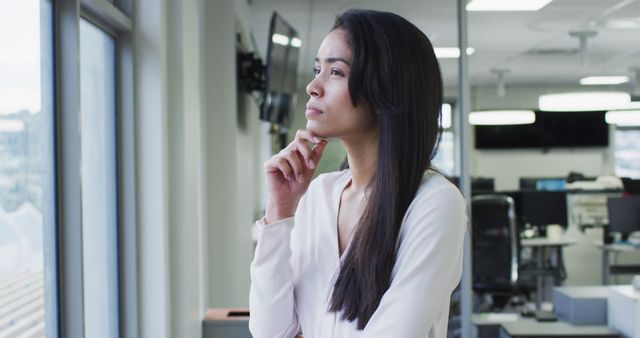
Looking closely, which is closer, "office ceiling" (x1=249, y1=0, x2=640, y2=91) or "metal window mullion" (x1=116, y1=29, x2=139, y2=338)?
"metal window mullion" (x1=116, y1=29, x2=139, y2=338)

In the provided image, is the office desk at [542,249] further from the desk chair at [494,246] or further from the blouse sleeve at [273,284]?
the blouse sleeve at [273,284]

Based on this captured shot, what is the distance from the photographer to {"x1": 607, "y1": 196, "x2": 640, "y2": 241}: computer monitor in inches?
272

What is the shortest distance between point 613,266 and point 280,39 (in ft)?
15.9

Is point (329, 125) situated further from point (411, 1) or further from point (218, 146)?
point (411, 1)

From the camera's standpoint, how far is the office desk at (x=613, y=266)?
6988 millimetres

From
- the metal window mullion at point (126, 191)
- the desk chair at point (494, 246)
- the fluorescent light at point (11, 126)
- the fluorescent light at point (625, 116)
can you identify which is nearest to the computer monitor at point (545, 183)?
the fluorescent light at point (625, 116)

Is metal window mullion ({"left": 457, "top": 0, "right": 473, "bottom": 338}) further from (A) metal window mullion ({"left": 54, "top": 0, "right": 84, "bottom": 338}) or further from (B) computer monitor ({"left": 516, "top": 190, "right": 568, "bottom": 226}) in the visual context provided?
(B) computer monitor ({"left": 516, "top": 190, "right": 568, "bottom": 226})

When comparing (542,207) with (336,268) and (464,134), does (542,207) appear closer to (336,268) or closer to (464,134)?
(464,134)

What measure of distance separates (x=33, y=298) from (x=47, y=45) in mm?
624

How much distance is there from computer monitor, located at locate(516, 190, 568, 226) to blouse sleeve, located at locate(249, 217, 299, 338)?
6.44 metres

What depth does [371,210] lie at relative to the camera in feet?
3.38

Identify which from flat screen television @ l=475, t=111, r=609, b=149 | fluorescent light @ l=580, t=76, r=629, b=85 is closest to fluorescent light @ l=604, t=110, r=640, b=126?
fluorescent light @ l=580, t=76, r=629, b=85

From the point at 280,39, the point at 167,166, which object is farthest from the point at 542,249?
the point at 167,166

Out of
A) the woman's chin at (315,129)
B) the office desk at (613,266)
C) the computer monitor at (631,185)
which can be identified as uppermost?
the woman's chin at (315,129)
